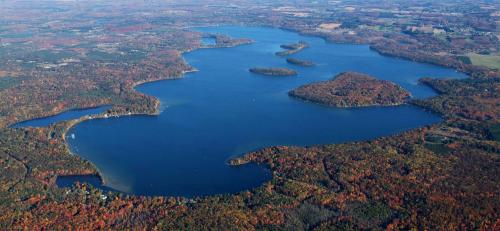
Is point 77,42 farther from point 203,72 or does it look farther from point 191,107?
point 191,107

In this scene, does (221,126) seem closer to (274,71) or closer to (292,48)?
(274,71)

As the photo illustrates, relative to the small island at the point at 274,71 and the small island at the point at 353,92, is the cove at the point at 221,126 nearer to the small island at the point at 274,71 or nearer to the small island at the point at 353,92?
the small island at the point at 353,92

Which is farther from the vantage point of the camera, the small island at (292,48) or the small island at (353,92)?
the small island at (292,48)

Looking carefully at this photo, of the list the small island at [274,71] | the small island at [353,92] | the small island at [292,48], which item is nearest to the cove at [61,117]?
the small island at [353,92]

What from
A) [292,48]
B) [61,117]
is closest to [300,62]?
[292,48]

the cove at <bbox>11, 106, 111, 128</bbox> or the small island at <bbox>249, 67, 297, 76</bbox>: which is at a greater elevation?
the small island at <bbox>249, 67, 297, 76</bbox>

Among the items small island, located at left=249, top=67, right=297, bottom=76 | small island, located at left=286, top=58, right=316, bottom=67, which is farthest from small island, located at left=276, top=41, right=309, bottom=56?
small island, located at left=249, top=67, right=297, bottom=76

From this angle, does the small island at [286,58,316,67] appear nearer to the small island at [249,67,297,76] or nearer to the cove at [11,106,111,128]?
the small island at [249,67,297,76]
